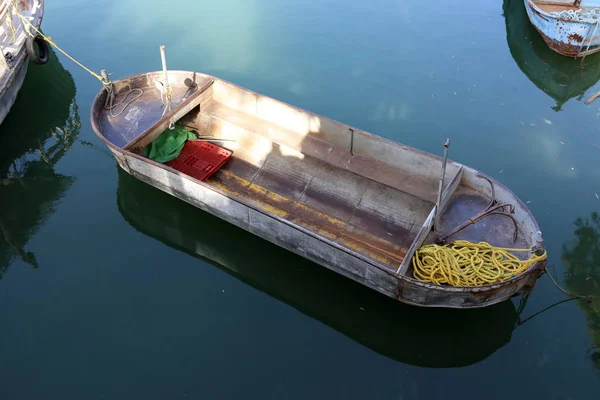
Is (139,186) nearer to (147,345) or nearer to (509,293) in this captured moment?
(147,345)

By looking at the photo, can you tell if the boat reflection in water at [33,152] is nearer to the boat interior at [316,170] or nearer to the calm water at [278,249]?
the calm water at [278,249]

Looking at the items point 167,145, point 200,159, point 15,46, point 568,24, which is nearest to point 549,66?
point 568,24

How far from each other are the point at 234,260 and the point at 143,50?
8.08 m

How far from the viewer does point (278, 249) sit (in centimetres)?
904

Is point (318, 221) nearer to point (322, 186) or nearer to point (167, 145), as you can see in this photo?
point (322, 186)

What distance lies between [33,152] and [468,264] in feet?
31.6

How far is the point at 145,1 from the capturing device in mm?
16344

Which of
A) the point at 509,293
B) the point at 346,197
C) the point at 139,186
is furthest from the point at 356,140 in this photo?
the point at 139,186

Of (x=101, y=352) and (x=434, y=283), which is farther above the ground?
(x=434, y=283)

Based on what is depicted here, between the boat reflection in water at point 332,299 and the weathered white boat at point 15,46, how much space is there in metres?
4.05

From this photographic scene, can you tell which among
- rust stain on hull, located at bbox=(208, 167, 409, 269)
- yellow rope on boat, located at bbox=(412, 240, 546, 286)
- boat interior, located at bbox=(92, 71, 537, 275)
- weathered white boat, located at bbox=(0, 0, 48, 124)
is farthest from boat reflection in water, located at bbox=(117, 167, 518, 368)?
weathered white boat, located at bbox=(0, 0, 48, 124)

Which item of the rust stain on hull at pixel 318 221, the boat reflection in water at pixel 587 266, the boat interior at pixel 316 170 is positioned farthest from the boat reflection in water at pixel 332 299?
the boat reflection in water at pixel 587 266

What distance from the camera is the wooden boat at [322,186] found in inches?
298

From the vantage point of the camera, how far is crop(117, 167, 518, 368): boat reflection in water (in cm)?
774
